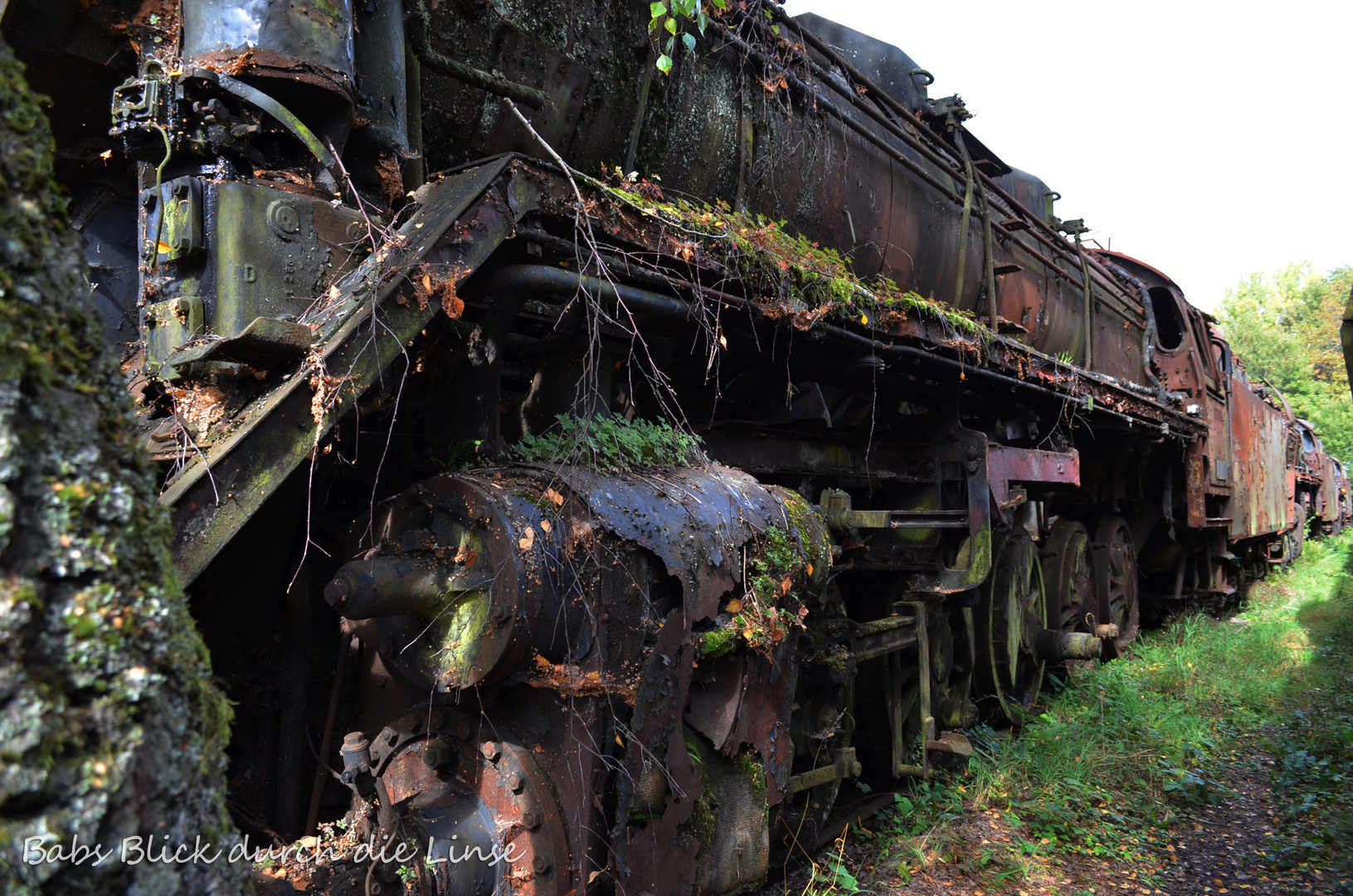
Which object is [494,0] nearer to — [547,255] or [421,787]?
[547,255]

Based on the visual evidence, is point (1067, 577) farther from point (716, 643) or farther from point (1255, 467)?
point (1255, 467)

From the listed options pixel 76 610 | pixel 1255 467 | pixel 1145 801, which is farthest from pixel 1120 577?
pixel 76 610

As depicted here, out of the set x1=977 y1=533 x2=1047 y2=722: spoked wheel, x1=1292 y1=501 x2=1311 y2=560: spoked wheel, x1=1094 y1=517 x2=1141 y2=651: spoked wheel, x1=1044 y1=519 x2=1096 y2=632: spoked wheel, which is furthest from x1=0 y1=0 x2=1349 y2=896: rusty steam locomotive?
x1=1292 y1=501 x2=1311 y2=560: spoked wheel

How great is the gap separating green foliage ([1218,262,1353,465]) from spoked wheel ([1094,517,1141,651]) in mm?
27575

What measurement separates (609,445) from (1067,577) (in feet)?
17.8

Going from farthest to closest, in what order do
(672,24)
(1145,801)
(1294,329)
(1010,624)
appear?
1. (1294,329)
2. (1010,624)
3. (1145,801)
4. (672,24)

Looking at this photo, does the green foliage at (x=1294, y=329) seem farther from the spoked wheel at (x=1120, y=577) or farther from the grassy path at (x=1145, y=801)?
the grassy path at (x=1145, y=801)

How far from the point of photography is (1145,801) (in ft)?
15.1

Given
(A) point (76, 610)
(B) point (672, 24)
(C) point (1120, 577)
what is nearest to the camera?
(A) point (76, 610)

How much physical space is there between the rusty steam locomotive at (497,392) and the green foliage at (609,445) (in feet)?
0.05

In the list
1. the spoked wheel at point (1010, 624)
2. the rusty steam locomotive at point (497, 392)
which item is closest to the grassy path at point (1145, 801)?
the spoked wheel at point (1010, 624)

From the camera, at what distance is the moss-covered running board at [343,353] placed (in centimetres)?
161

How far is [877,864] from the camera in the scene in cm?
361

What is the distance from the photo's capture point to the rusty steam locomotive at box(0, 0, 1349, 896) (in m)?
1.92
